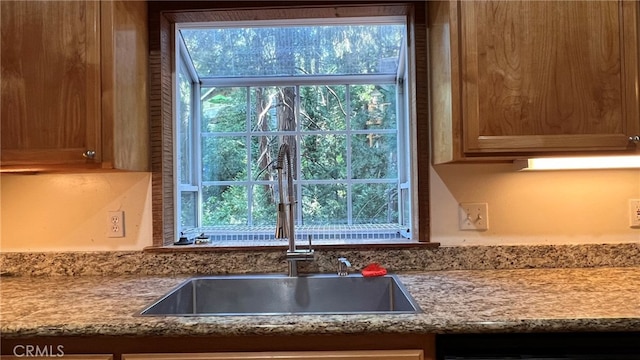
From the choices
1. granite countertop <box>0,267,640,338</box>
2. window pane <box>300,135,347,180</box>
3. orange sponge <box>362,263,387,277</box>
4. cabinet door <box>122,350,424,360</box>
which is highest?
window pane <box>300,135,347,180</box>

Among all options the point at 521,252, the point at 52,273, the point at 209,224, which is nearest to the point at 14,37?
the point at 52,273

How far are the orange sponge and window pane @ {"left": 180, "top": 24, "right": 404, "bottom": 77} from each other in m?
0.86

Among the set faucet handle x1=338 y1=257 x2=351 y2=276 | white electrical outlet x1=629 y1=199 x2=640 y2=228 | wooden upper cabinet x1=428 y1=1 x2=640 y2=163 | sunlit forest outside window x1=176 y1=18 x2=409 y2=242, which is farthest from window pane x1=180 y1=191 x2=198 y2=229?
white electrical outlet x1=629 y1=199 x2=640 y2=228

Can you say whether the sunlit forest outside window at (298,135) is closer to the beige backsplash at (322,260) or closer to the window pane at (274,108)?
the window pane at (274,108)

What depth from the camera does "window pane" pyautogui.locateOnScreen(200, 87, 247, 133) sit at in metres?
1.88

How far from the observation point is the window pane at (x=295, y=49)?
5.84 feet

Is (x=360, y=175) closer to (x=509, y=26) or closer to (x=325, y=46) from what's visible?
(x=325, y=46)

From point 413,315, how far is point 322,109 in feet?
3.58

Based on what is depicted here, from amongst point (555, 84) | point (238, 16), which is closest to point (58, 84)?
point (238, 16)

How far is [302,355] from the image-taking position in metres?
1.03

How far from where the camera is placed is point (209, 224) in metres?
1.87

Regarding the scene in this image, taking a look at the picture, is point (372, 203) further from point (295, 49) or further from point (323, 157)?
point (295, 49)

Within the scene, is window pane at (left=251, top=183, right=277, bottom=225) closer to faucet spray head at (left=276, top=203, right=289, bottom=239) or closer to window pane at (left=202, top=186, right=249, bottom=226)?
window pane at (left=202, top=186, right=249, bottom=226)

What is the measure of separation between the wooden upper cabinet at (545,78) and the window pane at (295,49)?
55 centimetres
